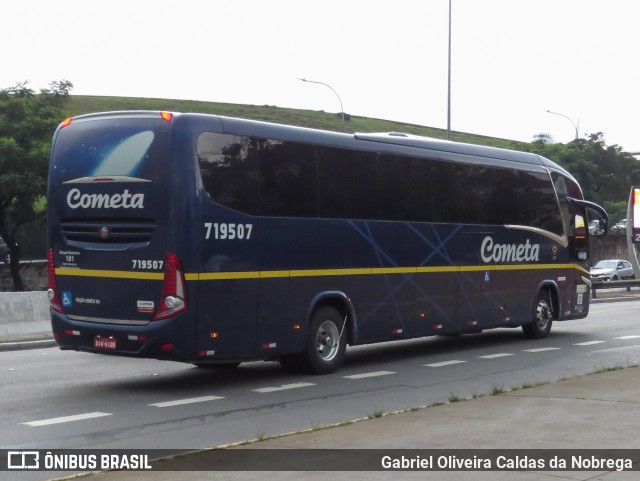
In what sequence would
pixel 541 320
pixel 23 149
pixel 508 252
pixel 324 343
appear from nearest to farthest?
1. pixel 324 343
2. pixel 508 252
3. pixel 541 320
4. pixel 23 149

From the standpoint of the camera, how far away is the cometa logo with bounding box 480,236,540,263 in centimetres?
1839

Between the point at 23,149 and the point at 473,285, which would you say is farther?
the point at 23,149

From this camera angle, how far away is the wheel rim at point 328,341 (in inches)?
578

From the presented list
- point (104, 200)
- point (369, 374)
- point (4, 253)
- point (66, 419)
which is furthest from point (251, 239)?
point (4, 253)

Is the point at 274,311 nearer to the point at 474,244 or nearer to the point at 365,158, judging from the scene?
the point at 365,158

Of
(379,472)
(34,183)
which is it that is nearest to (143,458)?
(379,472)

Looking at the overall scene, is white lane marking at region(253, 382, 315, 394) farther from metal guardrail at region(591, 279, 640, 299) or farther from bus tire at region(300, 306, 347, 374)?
metal guardrail at region(591, 279, 640, 299)

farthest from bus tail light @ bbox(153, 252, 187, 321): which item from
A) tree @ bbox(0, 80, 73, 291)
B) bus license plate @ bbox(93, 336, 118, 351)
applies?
tree @ bbox(0, 80, 73, 291)

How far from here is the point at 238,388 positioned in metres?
13.4

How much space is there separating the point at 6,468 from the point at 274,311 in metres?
5.57

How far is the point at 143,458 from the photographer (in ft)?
28.3

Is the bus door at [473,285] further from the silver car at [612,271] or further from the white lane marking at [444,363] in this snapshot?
the silver car at [612,271]

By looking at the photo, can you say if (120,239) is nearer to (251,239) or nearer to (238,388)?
(251,239)

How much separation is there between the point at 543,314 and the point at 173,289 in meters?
10.3
